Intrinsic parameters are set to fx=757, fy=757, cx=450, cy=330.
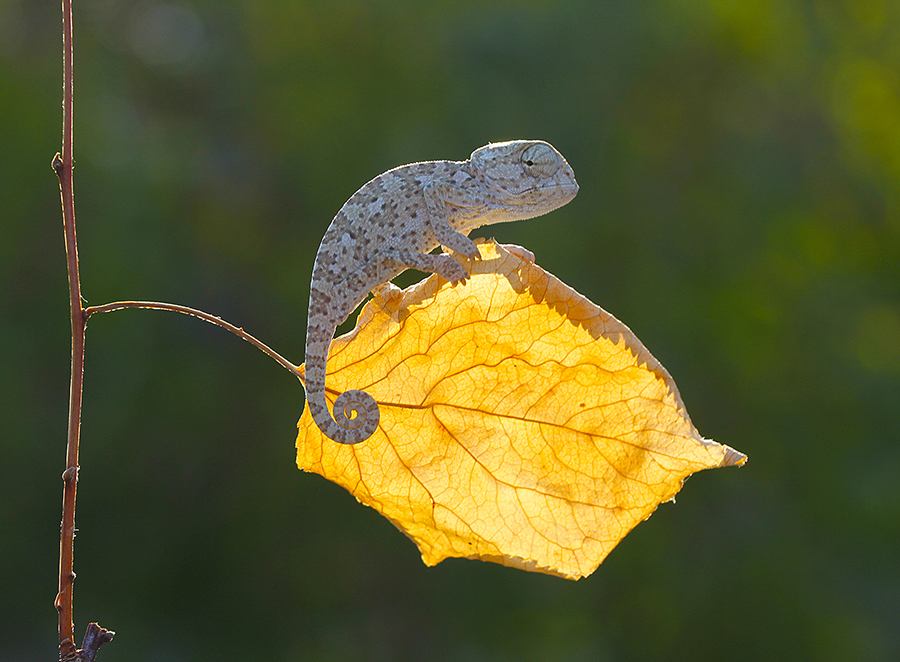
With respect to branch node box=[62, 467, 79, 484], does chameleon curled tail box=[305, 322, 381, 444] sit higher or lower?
higher

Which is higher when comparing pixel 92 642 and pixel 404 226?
pixel 404 226

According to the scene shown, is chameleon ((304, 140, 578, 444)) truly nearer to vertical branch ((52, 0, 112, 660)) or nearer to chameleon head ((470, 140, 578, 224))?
chameleon head ((470, 140, 578, 224))

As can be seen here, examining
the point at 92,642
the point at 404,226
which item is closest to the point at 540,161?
the point at 404,226

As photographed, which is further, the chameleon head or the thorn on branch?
the chameleon head

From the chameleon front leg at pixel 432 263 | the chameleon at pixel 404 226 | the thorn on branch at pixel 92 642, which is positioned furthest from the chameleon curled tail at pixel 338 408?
the thorn on branch at pixel 92 642

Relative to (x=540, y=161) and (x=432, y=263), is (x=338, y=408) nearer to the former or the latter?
(x=432, y=263)

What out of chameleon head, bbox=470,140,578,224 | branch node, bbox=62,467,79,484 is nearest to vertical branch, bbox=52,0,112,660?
branch node, bbox=62,467,79,484

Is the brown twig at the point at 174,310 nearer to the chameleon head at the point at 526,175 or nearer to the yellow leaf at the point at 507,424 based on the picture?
the yellow leaf at the point at 507,424
